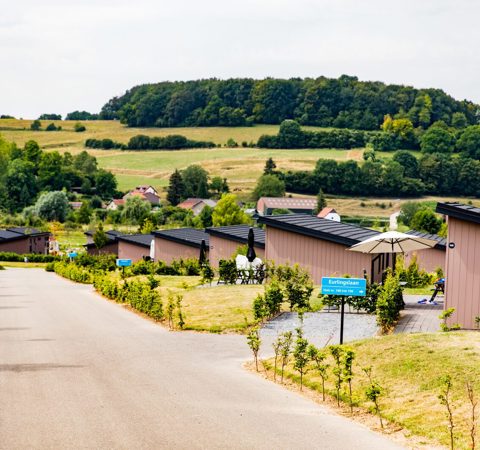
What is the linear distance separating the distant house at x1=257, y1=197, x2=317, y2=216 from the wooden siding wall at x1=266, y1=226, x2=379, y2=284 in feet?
264

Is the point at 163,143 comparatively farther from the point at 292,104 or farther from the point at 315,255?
the point at 315,255

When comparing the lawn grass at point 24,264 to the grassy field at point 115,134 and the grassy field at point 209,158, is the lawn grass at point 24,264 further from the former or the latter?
the grassy field at point 115,134

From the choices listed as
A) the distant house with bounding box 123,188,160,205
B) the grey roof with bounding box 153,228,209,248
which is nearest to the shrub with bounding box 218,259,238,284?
the grey roof with bounding box 153,228,209,248

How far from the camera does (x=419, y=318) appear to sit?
64.0 ft

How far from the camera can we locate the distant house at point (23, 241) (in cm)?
8069

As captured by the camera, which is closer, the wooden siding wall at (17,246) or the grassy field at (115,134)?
the wooden siding wall at (17,246)

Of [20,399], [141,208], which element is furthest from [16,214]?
[20,399]

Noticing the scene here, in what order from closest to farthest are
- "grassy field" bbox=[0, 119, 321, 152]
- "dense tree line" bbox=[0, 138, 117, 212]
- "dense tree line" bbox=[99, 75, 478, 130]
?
"dense tree line" bbox=[0, 138, 117, 212] < "dense tree line" bbox=[99, 75, 478, 130] < "grassy field" bbox=[0, 119, 321, 152]

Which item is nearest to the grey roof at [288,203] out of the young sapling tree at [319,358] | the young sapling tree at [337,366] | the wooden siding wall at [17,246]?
the wooden siding wall at [17,246]

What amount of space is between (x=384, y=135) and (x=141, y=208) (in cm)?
6266

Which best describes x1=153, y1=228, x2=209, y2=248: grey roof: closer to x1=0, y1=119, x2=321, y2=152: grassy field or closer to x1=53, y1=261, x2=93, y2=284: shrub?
x1=53, y1=261, x2=93, y2=284: shrub

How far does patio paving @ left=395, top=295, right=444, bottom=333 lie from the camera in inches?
703

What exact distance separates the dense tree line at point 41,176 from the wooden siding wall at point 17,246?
36590 millimetres

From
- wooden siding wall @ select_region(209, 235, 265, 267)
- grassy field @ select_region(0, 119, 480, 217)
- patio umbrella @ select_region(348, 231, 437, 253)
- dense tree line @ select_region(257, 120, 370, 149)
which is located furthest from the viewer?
dense tree line @ select_region(257, 120, 370, 149)
